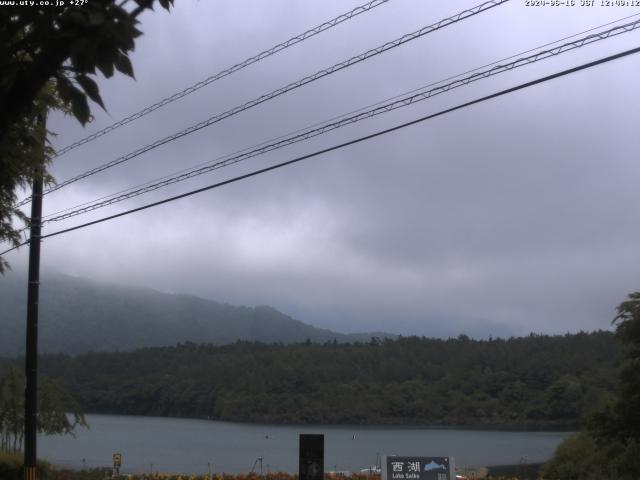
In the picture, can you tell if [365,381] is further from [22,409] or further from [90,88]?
[90,88]

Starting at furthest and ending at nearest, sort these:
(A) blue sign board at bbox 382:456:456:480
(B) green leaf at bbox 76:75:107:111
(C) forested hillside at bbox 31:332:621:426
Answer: (C) forested hillside at bbox 31:332:621:426
(A) blue sign board at bbox 382:456:456:480
(B) green leaf at bbox 76:75:107:111

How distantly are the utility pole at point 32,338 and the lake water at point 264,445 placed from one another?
26.4 metres

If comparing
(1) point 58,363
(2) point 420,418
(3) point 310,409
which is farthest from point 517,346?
(1) point 58,363

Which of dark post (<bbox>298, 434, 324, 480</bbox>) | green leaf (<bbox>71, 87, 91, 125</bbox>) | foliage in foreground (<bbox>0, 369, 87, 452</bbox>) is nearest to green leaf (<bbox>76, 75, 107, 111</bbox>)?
green leaf (<bbox>71, 87, 91, 125</bbox>)

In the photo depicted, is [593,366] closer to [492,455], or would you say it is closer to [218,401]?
[492,455]

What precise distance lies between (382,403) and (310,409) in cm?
705

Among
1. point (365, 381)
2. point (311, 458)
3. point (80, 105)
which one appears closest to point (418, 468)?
point (311, 458)

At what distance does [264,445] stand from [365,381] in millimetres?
21934

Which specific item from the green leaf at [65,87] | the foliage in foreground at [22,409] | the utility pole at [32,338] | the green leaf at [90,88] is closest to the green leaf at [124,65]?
the green leaf at [90,88]

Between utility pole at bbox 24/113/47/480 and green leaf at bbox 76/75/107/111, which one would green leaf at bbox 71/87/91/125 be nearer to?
green leaf at bbox 76/75/107/111

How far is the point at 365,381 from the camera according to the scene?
8150 centimetres

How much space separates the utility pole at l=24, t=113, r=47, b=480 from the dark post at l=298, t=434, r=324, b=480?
559cm

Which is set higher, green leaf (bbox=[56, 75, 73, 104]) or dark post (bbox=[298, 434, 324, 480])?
green leaf (bbox=[56, 75, 73, 104])

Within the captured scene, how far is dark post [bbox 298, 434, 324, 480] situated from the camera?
520 inches
